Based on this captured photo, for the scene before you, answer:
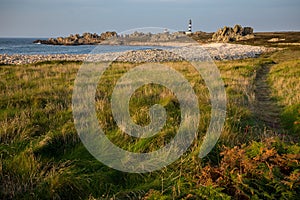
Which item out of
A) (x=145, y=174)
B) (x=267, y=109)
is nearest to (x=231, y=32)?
(x=267, y=109)

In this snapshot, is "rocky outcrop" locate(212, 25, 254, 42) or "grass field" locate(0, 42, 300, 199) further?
"rocky outcrop" locate(212, 25, 254, 42)

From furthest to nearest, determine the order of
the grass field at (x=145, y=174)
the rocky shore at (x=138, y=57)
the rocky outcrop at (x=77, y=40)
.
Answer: the rocky outcrop at (x=77, y=40)
the rocky shore at (x=138, y=57)
the grass field at (x=145, y=174)

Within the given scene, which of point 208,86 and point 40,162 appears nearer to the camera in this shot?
point 40,162

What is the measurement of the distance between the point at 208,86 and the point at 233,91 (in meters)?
0.95

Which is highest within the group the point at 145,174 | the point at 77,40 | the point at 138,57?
the point at 77,40

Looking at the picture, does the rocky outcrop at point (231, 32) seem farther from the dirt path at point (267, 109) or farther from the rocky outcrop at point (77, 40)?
the dirt path at point (267, 109)

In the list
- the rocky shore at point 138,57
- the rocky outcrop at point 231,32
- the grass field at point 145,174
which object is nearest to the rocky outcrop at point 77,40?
the rocky outcrop at point 231,32

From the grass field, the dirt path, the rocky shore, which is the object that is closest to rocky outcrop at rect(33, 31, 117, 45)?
the rocky shore

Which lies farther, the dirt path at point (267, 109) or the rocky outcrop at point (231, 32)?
the rocky outcrop at point (231, 32)

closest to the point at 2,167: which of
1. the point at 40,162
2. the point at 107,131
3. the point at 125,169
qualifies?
the point at 40,162

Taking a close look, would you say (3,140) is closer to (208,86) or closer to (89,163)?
(89,163)

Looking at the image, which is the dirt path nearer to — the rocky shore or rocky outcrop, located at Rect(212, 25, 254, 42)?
the rocky shore

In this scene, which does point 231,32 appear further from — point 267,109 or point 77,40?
point 267,109

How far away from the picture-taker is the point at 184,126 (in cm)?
585
